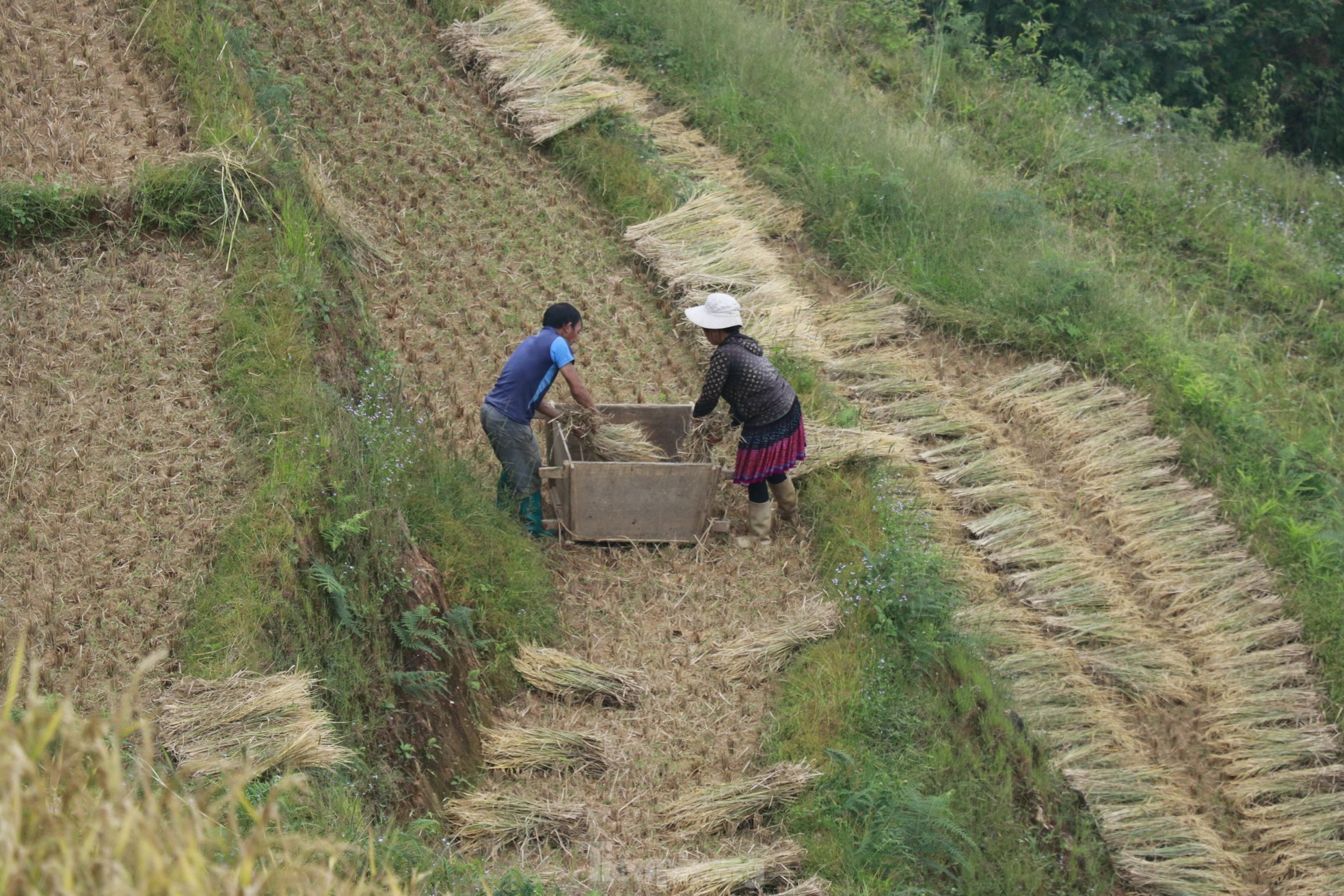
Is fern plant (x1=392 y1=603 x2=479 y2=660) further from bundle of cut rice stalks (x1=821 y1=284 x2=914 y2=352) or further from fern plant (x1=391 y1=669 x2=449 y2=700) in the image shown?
bundle of cut rice stalks (x1=821 y1=284 x2=914 y2=352)

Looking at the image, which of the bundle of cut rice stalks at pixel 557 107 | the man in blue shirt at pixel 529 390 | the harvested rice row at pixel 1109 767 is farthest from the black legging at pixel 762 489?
the bundle of cut rice stalks at pixel 557 107

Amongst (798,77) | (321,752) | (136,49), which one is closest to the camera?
(321,752)

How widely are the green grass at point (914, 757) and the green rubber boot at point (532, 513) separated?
5.18ft

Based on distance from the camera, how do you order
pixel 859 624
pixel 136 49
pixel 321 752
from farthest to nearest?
pixel 136 49
pixel 859 624
pixel 321 752

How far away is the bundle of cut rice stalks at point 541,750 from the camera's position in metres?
5.41

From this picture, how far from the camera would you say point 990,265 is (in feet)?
30.6

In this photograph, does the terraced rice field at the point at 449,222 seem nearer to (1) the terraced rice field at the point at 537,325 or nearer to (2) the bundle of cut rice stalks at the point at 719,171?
(1) the terraced rice field at the point at 537,325

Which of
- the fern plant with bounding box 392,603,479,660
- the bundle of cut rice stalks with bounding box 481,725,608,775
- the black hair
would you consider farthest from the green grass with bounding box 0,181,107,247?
the bundle of cut rice stalks with bounding box 481,725,608,775

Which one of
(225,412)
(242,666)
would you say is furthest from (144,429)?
(242,666)

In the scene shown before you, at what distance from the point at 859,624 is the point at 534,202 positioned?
13.9 feet

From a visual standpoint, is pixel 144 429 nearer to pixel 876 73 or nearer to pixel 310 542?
pixel 310 542

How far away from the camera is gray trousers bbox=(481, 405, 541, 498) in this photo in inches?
Answer: 249

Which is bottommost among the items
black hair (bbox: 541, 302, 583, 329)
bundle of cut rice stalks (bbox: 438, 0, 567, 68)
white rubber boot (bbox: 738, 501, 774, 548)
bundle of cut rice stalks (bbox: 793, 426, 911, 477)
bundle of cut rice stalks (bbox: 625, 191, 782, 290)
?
white rubber boot (bbox: 738, 501, 774, 548)

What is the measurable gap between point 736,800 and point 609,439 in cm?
213
